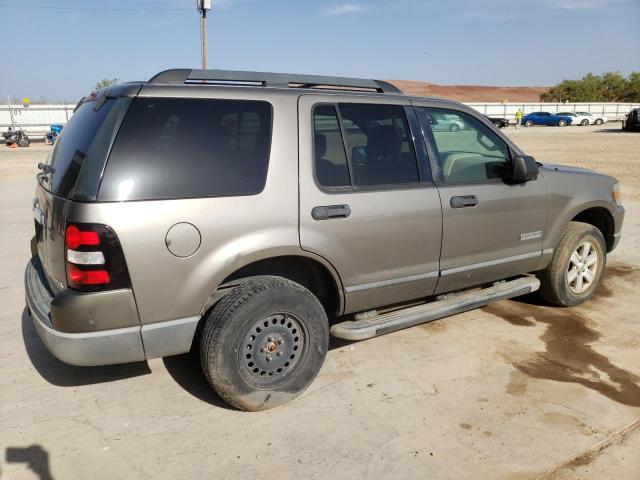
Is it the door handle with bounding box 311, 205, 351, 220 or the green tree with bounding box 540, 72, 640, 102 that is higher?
the green tree with bounding box 540, 72, 640, 102

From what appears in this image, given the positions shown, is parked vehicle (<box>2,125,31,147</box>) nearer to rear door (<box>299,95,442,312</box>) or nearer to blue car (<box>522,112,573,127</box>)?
rear door (<box>299,95,442,312</box>)

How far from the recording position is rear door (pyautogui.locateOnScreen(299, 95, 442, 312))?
3.34 metres

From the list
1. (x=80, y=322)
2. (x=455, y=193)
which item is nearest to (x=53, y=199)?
(x=80, y=322)

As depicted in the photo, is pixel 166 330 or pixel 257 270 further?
pixel 257 270

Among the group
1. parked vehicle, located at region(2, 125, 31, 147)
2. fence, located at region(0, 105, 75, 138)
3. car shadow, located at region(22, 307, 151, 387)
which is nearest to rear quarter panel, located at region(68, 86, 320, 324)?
car shadow, located at region(22, 307, 151, 387)

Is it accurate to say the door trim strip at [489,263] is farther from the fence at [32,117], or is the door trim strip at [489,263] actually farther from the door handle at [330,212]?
the fence at [32,117]

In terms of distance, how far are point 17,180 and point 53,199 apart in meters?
12.5

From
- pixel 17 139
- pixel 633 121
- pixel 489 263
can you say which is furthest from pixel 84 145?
pixel 633 121

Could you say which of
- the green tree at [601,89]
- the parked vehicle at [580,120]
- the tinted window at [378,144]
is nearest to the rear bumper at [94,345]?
the tinted window at [378,144]

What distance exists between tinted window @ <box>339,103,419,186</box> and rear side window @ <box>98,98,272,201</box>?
2.02 feet

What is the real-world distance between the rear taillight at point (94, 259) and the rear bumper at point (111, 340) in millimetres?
96

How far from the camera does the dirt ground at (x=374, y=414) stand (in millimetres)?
2803

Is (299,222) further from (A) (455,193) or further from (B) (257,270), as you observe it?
(A) (455,193)

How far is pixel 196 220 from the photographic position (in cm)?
291
